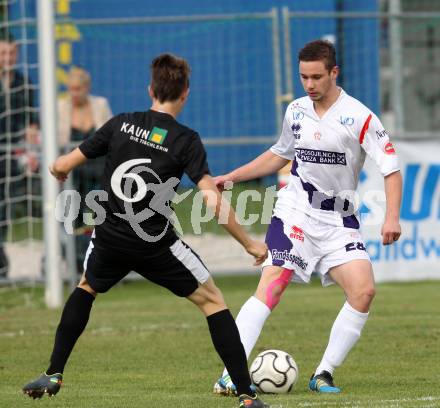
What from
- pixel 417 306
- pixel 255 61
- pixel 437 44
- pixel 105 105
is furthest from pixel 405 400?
pixel 437 44

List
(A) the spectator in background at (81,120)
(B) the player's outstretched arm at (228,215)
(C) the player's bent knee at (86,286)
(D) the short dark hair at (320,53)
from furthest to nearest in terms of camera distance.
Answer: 1. (A) the spectator in background at (81,120)
2. (D) the short dark hair at (320,53)
3. (C) the player's bent knee at (86,286)
4. (B) the player's outstretched arm at (228,215)

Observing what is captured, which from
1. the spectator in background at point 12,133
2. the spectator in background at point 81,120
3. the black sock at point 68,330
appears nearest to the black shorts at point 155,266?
the black sock at point 68,330

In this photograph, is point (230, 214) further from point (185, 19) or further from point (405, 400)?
point (185, 19)

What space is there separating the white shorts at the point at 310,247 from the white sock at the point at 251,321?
0.89ft

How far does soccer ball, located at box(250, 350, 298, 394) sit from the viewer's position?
23.4 ft

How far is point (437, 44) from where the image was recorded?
16.7 meters

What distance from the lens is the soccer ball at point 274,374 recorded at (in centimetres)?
712

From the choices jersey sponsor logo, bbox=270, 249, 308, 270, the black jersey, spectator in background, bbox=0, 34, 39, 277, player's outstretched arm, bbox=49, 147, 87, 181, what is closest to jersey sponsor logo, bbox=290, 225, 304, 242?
jersey sponsor logo, bbox=270, 249, 308, 270

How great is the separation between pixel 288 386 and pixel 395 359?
1570mm

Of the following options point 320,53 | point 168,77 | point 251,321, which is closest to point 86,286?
point 251,321

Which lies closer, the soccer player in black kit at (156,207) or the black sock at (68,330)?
the soccer player in black kit at (156,207)

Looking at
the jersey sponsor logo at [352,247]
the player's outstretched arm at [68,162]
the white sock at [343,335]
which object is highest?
the player's outstretched arm at [68,162]

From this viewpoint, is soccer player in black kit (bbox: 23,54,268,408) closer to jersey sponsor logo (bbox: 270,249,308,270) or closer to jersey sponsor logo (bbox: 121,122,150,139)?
jersey sponsor logo (bbox: 121,122,150,139)

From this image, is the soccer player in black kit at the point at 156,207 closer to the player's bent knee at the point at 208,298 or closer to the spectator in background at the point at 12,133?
the player's bent knee at the point at 208,298
